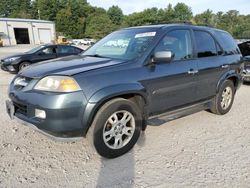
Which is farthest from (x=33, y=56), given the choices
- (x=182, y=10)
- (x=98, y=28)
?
(x=182, y=10)

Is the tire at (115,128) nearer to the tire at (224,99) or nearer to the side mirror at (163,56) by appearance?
the side mirror at (163,56)

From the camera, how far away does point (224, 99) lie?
17.8ft

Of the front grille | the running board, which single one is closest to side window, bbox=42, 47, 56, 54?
the front grille

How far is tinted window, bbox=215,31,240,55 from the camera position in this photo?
5172 mm

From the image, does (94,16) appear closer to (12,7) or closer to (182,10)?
(182,10)

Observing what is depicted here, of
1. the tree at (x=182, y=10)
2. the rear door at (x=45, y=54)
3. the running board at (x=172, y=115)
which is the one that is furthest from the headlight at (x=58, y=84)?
the tree at (x=182, y=10)

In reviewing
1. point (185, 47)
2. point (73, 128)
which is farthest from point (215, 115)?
point (73, 128)

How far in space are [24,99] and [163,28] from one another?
7.61 feet

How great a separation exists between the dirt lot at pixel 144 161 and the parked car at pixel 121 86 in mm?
318

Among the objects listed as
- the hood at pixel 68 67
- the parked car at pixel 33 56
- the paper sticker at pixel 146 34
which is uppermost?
the paper sticker at pixel 146 34

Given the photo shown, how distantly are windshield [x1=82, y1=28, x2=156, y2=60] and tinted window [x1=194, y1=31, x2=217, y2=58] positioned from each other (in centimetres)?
104

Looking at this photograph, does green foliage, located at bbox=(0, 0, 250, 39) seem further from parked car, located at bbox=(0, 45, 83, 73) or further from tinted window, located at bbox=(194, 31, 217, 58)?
tinted window, located at bbox=(194, 31, 217, 58)

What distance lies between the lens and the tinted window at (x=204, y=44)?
4.53 metres

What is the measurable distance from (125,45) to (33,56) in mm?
8319
